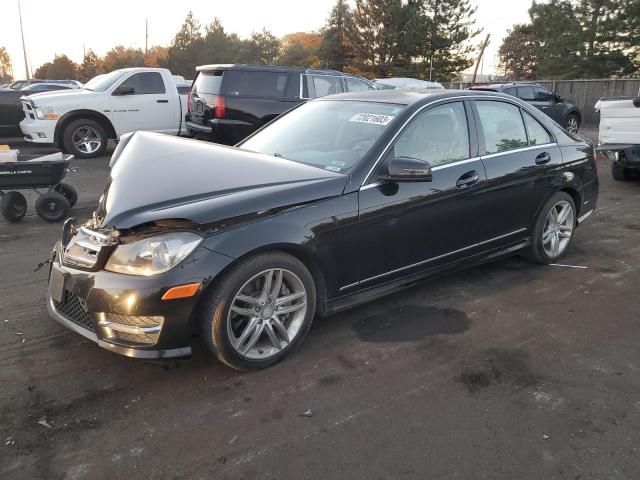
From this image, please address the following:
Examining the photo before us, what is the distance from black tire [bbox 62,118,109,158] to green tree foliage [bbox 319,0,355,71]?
3959 centimetres

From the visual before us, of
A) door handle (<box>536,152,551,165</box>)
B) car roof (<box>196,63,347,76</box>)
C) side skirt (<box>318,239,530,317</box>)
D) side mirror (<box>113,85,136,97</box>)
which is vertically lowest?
side skirt (<box>318,239,530,317</box>)

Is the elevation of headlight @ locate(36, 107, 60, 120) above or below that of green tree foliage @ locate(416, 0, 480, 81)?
below

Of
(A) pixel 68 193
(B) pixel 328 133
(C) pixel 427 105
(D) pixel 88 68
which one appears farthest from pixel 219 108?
(D) pixel 88 68

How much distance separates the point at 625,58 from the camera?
102 ft

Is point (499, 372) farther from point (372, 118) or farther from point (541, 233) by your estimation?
point (541, 233)

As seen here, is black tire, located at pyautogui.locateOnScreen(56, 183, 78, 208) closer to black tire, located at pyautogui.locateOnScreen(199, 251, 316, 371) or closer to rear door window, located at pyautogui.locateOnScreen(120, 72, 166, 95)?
black tire, located at pyautogui.locateOnScreen(199, 251, 316, 371)

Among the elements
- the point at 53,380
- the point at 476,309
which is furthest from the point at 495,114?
the point at 53,380

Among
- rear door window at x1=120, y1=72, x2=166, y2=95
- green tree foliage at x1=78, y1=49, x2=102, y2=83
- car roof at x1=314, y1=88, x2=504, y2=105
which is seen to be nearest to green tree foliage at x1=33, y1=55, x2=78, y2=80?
green tree foliage at x1=78, y1=49, x2=102, y2=83

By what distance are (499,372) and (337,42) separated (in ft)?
163

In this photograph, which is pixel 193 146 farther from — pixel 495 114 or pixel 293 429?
pixel 495 114

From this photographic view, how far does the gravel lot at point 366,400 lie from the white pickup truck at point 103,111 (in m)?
7.77

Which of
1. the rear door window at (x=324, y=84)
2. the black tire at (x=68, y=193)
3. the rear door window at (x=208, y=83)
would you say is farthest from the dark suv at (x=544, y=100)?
the black tire at (x=68, y=193)

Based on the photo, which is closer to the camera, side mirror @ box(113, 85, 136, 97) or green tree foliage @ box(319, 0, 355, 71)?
side mirror @ box(113, 85, 136, 97)

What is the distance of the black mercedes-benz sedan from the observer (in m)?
2.91
